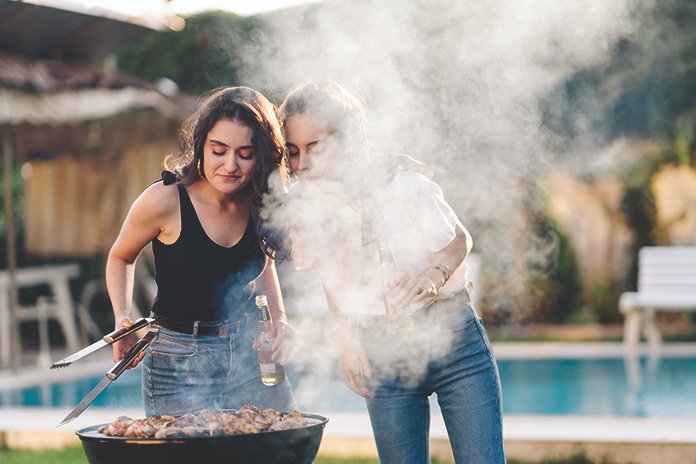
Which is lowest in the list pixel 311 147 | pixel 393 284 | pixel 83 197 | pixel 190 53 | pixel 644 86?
pixel 393 284

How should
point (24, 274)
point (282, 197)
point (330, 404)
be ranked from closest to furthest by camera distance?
point (282, 197)
point (330, 404)
point (24, 274)

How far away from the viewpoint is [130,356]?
1.96 meters

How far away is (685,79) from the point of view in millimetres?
9383

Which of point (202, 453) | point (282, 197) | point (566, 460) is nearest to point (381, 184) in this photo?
point (282, 197)

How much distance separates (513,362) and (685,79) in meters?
4.62

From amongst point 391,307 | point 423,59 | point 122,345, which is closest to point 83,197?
point 423,59

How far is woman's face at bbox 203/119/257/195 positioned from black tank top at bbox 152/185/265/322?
0.40ft

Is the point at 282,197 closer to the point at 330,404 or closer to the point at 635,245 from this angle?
the point at 330,404

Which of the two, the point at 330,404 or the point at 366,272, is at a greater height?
the point at 366,272

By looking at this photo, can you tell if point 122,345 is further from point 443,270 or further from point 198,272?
point 443,270

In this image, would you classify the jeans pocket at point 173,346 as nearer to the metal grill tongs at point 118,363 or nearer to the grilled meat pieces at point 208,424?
the metal grill tongs at point 118,363

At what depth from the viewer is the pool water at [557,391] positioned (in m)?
5.55

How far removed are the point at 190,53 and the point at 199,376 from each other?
9371 mm

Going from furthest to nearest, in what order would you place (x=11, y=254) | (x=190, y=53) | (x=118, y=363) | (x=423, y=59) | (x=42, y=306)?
(x=190, y=53)
(x=42, y=306)
(x=11, y=254)
(x=423, y=59)
(x=118, y=363)
